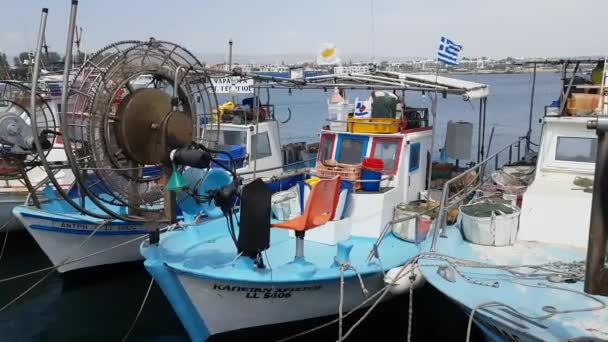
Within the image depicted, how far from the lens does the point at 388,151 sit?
29.9 feet

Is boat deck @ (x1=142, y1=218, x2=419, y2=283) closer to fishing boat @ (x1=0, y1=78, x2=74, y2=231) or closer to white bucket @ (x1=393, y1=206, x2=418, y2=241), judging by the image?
white bucket @ (x1=393, y1=206, x2=418, y2=241)

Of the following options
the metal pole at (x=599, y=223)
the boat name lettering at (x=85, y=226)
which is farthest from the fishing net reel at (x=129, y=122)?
the boat name lettering at (x=85, y=226)

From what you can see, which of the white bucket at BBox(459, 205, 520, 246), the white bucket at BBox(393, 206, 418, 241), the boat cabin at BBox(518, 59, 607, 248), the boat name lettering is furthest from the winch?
the boat cabin at BBox(518, 59, 607, 248)

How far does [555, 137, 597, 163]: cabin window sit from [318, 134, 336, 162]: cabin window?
3740mm

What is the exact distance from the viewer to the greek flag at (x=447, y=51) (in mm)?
8938

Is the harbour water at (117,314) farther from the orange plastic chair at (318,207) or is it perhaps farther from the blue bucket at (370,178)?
the blue bucket at (370,178)

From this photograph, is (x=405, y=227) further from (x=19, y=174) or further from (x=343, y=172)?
(x=19, y=174)

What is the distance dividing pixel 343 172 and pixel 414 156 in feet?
5.62

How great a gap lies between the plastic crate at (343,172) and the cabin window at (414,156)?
1275mm

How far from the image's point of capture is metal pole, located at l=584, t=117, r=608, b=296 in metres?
3.46

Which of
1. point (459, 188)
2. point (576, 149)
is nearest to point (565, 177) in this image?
point (576, 149)

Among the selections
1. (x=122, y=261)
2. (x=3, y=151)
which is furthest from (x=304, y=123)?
(x=3, y=151)

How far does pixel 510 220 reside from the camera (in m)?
6.89

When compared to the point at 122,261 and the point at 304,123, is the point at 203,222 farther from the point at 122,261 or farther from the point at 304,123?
the point at 304,123
